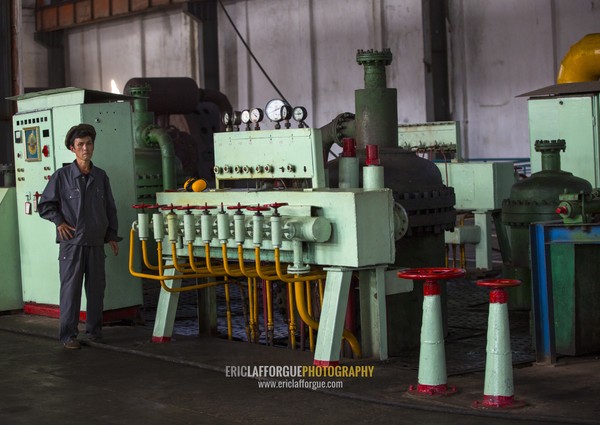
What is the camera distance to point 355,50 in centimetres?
1759

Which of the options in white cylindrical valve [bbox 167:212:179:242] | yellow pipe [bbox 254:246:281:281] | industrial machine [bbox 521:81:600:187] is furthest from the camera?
industrial machine [bbox 521:81:600:187]

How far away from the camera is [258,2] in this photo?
1897 centimetres

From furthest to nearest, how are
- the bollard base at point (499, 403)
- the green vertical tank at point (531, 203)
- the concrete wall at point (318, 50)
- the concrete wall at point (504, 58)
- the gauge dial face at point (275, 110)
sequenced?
1. the concrete wall at point (318, 50)
2. the concrete wall at point (504, 58)
3. the green vertical tank at point (531, 203)
4. the gauge dial face at point (275, 110)
5. the bollard base at point (499, 403)

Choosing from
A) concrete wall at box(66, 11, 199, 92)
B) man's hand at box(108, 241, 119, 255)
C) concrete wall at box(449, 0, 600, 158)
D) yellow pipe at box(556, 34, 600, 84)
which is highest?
concrete wall at box(66, 11, 199, 92)

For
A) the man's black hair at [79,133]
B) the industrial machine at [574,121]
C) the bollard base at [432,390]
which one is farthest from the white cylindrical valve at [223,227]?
the industrial machine at [574,121]

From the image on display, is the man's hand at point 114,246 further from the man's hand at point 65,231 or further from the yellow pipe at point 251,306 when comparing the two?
the yellow pipe at point 251,306

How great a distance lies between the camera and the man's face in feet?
20.4

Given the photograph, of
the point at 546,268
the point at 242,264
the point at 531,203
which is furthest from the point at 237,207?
the point at 531,203

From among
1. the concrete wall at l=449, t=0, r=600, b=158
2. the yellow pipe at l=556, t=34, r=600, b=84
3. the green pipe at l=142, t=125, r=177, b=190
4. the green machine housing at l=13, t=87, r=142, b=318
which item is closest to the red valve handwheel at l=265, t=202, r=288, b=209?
the green machine housing at l=13, t=87, r=142, b=318

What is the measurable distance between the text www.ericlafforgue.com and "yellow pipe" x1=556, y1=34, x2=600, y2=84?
17.2ft

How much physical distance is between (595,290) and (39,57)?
19.5 m

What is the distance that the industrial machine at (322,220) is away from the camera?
5.24 m

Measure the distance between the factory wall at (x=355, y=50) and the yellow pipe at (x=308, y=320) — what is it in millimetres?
10125

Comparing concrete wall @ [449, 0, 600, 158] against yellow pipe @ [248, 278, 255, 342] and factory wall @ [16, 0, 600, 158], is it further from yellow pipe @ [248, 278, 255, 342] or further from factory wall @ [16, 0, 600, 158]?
yellow pipe @ [248, 278, 255, 342]
